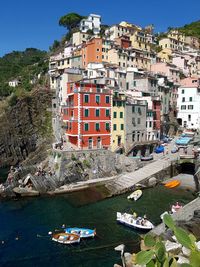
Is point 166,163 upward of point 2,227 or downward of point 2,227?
upward

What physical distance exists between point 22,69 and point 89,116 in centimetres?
8265

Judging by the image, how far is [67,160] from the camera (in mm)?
50531

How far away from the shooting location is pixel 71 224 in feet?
113

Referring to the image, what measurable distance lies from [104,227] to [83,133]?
23766 millimetres

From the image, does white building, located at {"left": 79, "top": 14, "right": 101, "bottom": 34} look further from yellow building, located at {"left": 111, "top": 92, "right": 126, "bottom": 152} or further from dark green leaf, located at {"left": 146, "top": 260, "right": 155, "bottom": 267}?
dark green leaf, located at {"left": 146, "top": 260, "right": 155, "bottom": 267}

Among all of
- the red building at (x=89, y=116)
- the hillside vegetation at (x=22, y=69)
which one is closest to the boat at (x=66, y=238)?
the red building at (x=89, y=116)

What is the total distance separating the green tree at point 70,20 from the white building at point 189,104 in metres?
63.9

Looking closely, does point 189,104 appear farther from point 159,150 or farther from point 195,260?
point 195,260

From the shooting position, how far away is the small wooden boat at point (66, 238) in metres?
29.6

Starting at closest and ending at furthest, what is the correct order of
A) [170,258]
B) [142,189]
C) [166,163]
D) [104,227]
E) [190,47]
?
[170,258], [104,227], [142,189], [166,163], [190,47]

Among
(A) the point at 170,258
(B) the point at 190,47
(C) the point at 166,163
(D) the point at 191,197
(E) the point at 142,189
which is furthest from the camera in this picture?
(B) the point at 190,47

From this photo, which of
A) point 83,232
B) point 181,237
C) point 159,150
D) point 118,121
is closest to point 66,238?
point 83,232

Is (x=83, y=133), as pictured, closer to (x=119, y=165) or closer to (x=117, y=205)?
(x=119, y=165)

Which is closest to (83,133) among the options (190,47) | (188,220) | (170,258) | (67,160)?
(67,160)
